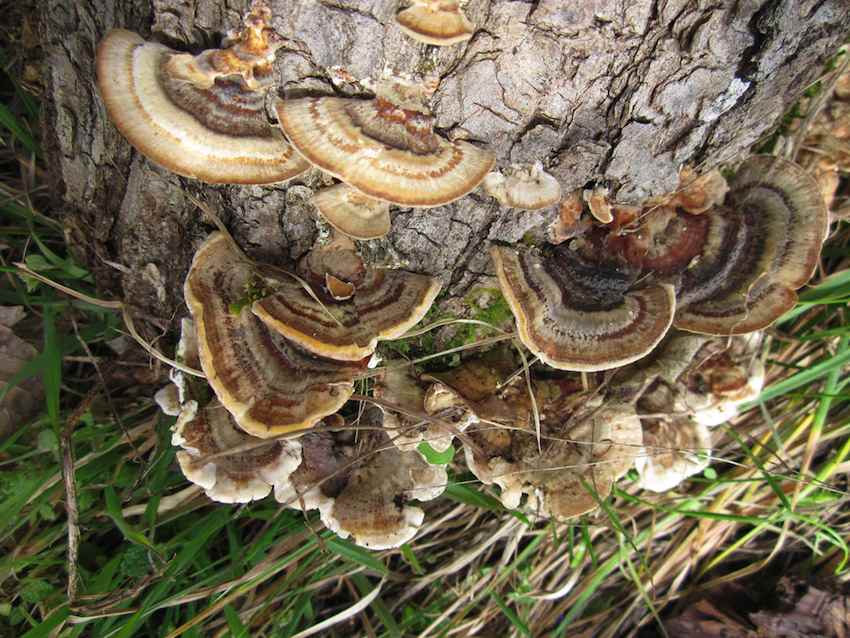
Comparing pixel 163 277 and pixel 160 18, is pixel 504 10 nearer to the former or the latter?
pixel 160 18

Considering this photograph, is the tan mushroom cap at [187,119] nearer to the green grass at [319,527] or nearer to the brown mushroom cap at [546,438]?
the green grass at [319,527]

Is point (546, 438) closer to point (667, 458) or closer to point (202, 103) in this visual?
point (667, 458)

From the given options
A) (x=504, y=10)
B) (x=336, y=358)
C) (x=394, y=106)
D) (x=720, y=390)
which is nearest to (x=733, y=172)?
(x=720, y=390)

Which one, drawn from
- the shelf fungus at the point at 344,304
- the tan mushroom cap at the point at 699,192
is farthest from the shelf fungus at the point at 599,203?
the shelf fungus at the point at 344,304

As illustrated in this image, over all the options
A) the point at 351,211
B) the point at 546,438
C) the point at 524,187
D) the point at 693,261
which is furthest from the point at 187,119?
the point at 693,261

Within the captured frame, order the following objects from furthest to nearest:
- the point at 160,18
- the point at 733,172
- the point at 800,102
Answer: the point at 800,102, the point at 733,172, the point at 160,18

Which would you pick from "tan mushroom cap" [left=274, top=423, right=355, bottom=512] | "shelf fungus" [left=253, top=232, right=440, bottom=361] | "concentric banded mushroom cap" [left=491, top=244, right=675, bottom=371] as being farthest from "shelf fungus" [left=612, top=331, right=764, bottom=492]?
"tan mushroom cap" [left=274, top=423, right=355, bottom=512]

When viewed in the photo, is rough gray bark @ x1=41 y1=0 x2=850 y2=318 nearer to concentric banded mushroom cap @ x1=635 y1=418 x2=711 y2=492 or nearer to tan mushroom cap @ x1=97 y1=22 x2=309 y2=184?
tan mushroom cap @ x1=97 y1=22 x2=309 y2=184
